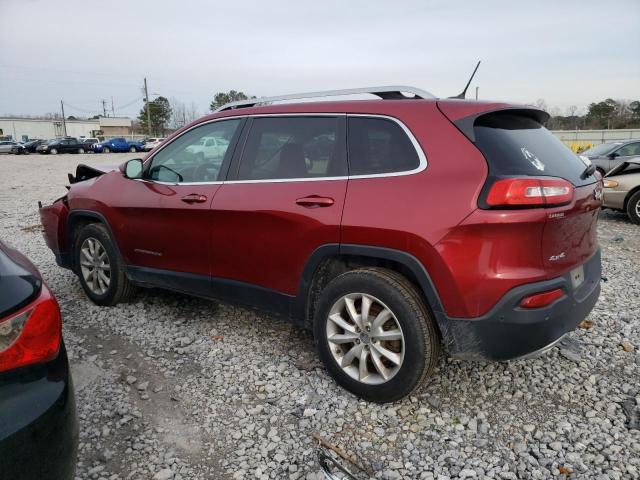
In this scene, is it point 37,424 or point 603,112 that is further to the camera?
point 603,112

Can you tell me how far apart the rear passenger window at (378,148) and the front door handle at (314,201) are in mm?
220

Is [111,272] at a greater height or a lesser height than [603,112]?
lesser

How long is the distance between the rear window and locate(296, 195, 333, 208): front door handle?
0.90 metres

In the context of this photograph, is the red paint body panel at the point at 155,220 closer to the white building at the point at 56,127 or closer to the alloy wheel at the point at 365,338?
the alloy wheel at the point at 365,338

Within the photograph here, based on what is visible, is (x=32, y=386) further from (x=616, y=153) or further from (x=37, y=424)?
(x=616, y=153)

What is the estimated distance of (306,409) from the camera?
2904 mm

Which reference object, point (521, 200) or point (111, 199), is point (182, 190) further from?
point (521, 200)

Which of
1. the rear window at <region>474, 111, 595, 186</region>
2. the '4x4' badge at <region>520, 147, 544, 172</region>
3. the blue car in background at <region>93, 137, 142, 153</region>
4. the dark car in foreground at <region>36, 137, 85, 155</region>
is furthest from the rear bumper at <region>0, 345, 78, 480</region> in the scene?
the blue car in background at <region>93, 137, 142, 153</region>

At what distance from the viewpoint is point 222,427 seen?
2.76 m

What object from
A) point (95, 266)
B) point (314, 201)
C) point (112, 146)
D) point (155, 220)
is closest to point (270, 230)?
point (314, 201)

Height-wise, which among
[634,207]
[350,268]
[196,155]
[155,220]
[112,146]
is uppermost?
[196,155]

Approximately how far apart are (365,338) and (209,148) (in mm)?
1944

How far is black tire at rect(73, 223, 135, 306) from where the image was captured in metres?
4.28

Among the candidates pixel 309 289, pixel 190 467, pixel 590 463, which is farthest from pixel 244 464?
pixel 590 463
